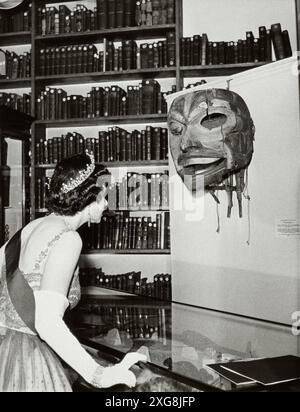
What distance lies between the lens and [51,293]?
132cm

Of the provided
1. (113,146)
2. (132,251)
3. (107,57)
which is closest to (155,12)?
(107,57)

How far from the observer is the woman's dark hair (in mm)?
1593

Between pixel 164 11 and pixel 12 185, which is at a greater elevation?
pixel 164 11

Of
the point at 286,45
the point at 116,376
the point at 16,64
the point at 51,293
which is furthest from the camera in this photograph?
the point at 16,64

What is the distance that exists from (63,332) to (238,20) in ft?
11.5

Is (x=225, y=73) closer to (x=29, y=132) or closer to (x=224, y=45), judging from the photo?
(x=224, y=45)

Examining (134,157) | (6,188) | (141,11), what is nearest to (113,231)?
(134,157)

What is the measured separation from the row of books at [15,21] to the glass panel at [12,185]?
1066mm

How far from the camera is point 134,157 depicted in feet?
12.4

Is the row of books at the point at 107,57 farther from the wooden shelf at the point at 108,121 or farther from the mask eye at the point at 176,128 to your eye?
the mask eye at the point at 176,128

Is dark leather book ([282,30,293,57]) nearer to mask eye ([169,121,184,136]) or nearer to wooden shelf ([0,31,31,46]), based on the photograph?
mask eye ([169,121,184,136])

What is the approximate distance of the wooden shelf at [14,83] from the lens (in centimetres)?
403

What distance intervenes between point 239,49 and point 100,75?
1.15 m

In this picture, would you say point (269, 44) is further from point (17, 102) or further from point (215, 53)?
point (17, 102)
